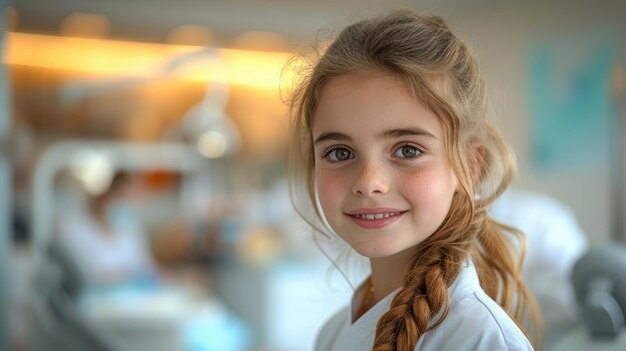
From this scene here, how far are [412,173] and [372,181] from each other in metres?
0.04

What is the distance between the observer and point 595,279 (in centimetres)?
95

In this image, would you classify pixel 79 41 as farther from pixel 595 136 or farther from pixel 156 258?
pixel 595 136

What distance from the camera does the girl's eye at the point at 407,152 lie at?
603mm

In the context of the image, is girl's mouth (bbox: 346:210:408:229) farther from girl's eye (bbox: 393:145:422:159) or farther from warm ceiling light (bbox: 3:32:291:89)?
warm ceiling light (bbox: 3:32:291:89)

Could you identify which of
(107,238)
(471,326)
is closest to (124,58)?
(107,238)

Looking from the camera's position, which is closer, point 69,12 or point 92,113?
point 69,12

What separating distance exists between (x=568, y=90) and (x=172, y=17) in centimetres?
181

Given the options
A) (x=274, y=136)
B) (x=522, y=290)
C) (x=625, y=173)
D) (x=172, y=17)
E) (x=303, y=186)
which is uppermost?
(x=172, y=17)

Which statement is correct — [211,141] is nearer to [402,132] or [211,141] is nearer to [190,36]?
[190,36]

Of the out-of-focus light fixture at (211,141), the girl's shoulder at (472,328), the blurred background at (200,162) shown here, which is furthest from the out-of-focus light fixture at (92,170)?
the girl's shoulder at (472,328)

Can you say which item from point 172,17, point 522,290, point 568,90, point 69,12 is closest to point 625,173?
point 568,90

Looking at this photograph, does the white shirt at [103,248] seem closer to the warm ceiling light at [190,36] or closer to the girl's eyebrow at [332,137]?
the warm ceiling light at [190,36]

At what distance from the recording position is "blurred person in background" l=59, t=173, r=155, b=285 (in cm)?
281

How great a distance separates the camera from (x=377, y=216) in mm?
605
